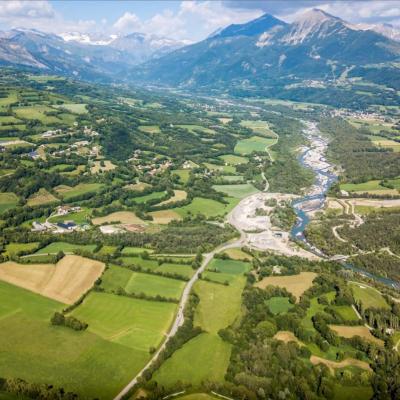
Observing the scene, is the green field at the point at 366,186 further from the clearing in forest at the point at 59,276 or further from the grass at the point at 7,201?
the grass at the point at 7,201

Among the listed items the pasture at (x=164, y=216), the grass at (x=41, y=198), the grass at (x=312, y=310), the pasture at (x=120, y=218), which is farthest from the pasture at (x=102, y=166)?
the grass at (x=312, y=310)

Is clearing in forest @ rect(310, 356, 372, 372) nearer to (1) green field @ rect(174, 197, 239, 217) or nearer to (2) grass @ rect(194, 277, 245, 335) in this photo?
(2) grass @ rect(194, 277, 245, 335)

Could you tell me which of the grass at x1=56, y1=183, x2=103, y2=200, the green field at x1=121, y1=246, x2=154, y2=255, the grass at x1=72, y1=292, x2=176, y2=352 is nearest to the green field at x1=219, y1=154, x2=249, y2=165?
the grass at x1=56, y1=183, x2=103, y2=200

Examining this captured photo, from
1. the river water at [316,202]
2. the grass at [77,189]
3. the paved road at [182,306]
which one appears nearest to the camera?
the paved road at [182,306]

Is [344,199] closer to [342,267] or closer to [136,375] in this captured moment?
[342,267]

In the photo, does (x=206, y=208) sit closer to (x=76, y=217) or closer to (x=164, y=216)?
(x=164, y=216)

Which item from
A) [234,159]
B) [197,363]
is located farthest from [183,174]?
[197,363]

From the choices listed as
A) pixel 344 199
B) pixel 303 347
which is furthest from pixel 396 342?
pixel 344 199
